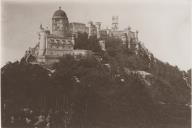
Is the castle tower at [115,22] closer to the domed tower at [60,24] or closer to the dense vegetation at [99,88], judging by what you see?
the dense vegetation at [99,88]

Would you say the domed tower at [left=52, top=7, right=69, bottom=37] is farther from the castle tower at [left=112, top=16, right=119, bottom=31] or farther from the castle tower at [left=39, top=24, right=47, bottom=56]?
the castle tower at [left=112, top=16, right=119, bottom=31]

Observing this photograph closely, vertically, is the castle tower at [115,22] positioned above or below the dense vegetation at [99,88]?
above

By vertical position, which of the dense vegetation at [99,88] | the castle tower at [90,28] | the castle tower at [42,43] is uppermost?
the castle tower at [90,28]

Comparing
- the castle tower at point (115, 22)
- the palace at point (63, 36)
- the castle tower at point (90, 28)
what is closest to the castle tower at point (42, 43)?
the palace at point (63, 36)

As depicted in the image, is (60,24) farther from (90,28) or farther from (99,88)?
(99,88)

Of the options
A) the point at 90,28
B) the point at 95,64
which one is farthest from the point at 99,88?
the point at 90,28

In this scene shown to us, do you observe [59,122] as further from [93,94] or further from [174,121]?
[174,121]

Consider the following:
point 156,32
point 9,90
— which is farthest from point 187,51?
point 9,90

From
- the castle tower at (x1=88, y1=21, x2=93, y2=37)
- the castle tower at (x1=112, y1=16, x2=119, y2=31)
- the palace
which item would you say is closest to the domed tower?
the palace
